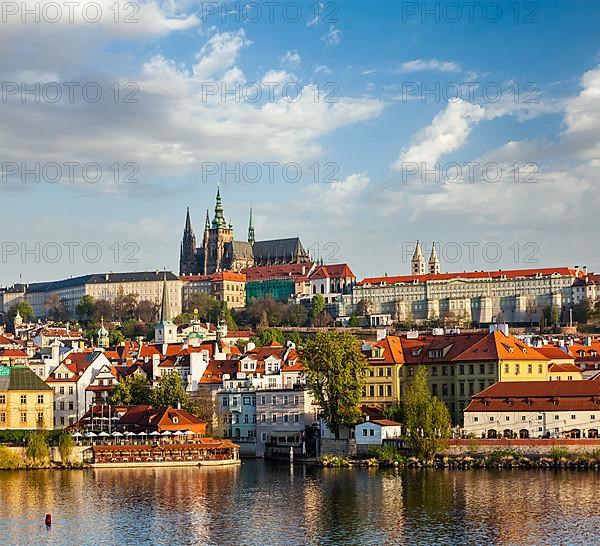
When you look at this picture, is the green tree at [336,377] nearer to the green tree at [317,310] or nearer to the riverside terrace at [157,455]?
the riverside terrace at [157,455]

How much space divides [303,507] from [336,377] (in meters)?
18.3

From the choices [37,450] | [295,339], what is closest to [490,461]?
[37,450]

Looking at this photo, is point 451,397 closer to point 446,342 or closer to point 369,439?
point 446,342

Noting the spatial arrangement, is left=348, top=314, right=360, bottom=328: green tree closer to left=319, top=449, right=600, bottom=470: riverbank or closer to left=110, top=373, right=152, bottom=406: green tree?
left=110, top=373, right=152, bottom=406: green tree

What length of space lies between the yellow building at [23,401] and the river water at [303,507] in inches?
467

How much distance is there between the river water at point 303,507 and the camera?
135ft

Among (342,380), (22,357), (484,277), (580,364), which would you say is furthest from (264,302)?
(342,380)

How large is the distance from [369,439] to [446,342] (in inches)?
517

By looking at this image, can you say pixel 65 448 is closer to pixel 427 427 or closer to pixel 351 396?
pixel 351 396

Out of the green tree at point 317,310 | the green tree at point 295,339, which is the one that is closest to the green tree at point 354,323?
the green tree at point 317,310

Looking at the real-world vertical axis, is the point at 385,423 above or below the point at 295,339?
below

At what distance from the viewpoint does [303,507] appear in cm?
4716

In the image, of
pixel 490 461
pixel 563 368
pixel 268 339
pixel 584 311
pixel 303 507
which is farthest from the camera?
pixel 584 311

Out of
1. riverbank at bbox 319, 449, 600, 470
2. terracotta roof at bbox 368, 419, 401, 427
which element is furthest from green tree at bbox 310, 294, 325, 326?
riverbank at bbox 319, 449, 600, 470
